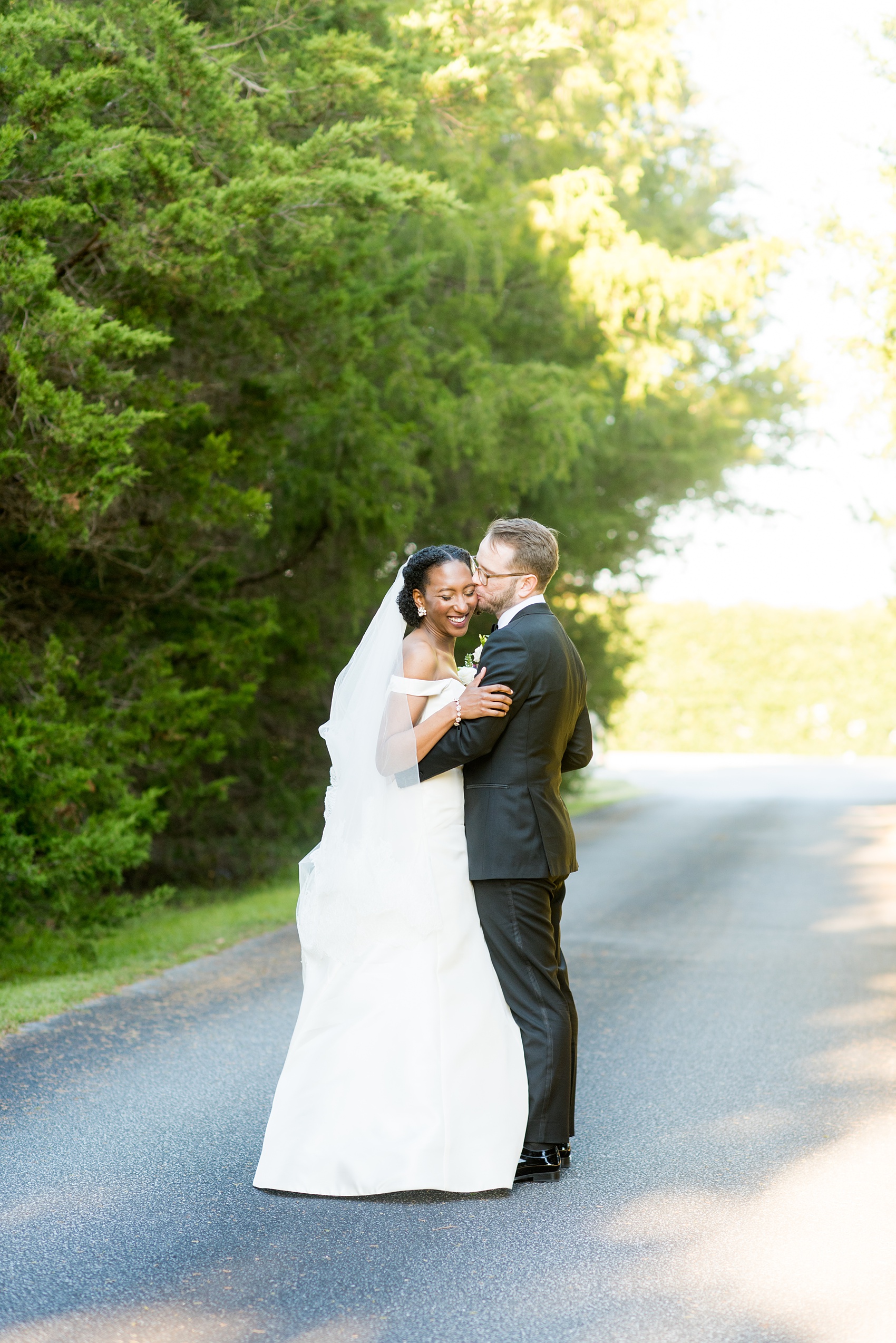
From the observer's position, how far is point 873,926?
9773mm

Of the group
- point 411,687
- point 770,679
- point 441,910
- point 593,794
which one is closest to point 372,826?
point 441,910

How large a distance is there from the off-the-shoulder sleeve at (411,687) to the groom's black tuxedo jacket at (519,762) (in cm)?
19

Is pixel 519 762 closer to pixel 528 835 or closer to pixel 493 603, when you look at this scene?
pixel 528 835

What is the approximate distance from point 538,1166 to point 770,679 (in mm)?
38941

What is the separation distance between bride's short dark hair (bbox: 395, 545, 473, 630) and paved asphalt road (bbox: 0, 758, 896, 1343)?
6.51 feet

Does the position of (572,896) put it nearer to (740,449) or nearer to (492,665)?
(492,665)

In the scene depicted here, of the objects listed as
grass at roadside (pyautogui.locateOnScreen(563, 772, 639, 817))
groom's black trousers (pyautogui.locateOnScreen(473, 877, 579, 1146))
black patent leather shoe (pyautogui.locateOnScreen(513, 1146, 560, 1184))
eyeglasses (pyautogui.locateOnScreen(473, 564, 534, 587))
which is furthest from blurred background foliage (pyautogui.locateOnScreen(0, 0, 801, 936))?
grass at roadside (pyautogui.locateOnScreen(563, 772, 639, 817))

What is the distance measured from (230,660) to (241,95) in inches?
160

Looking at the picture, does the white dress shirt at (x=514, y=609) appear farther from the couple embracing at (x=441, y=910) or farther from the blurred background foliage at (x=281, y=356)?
the blurred background foliage at (x=281, y=356)

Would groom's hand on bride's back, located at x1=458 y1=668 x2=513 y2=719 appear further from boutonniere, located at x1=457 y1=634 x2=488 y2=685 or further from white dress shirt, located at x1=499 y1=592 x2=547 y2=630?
white dress shirt, located at x1=499 y1=592 x2=547 y2=630

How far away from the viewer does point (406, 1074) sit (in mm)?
3879

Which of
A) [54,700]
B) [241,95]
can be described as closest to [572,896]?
[54,700]

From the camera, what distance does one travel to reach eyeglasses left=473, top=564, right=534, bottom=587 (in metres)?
4.25

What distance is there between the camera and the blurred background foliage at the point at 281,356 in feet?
21.5
